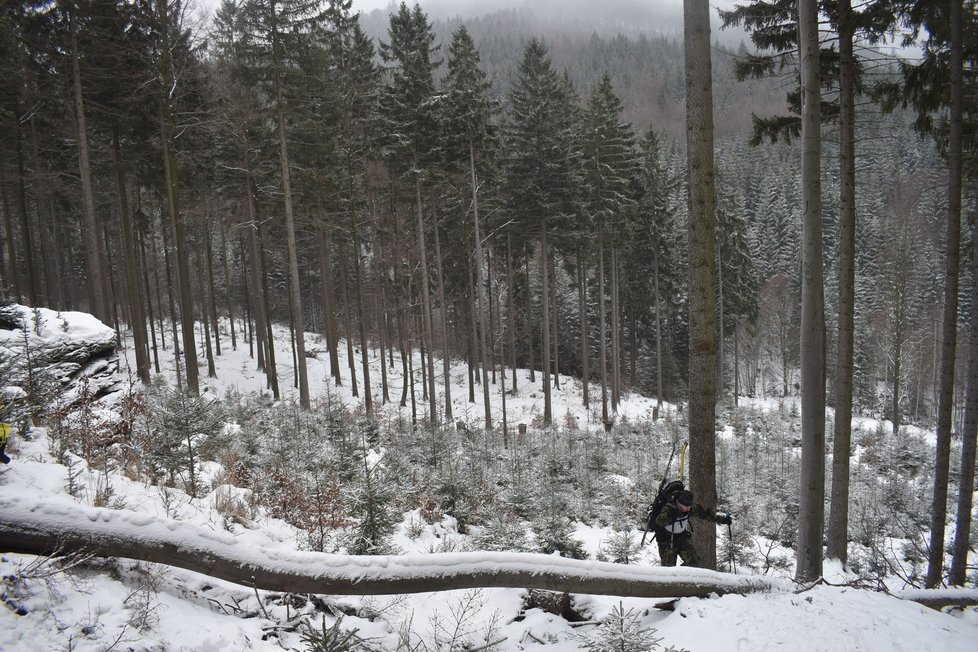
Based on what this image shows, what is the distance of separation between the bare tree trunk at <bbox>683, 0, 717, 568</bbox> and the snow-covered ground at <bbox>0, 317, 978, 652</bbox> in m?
1.63

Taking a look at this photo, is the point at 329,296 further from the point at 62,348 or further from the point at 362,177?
the point at 62,348

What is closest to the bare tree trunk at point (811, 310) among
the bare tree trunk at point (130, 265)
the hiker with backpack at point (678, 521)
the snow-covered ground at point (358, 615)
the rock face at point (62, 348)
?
the hiker with backpack at point (678, 521)

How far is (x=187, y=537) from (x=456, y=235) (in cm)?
2388

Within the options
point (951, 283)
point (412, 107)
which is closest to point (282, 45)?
point (412, 107)

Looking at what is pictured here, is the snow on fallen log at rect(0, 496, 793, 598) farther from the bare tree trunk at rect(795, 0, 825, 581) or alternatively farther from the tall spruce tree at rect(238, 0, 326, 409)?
the tall spruce tree at rect(238, 0, 326, 409)

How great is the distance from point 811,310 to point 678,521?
3.72m

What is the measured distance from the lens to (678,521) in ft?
17.7

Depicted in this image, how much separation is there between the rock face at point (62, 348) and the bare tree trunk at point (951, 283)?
14341 millimetres

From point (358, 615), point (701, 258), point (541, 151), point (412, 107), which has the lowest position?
point (358, 615)

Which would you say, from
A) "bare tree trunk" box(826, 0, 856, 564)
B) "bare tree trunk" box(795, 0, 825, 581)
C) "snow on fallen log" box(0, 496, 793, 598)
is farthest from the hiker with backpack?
"bare tree trunk" box(826, 0, 856, 564)

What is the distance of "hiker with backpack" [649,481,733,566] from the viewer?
210 inches

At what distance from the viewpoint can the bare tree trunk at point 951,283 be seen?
8.13 metres

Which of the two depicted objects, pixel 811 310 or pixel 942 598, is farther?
pixel 811 310

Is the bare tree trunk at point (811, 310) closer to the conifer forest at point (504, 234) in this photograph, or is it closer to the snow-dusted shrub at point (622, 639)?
the conifer forest at point (504, 234)
